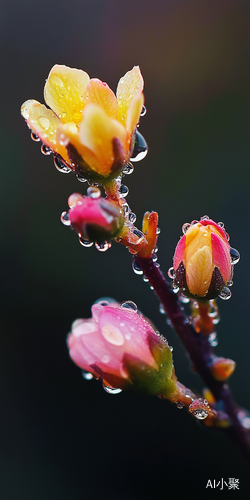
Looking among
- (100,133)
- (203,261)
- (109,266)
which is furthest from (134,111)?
(109,266)

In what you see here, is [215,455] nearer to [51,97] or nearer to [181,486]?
[181,486]

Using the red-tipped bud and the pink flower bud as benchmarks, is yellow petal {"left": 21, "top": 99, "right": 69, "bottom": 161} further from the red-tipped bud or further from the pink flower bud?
the red-tipped bud

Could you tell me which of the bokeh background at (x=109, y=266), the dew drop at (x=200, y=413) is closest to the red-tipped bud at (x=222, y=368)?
the dew drop at (x=200, y=413)

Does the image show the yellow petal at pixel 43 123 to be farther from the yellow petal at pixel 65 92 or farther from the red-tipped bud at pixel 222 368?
the red-tipped bud at pixel 222 368

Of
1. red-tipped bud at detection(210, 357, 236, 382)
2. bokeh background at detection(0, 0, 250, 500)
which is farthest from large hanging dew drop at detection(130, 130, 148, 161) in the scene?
bokeh background at detection(0, 0, 250, 500)

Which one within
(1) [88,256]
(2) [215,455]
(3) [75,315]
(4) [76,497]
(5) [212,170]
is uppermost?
(5) [212,170]

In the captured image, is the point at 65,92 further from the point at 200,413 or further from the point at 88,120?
the point at 200,413

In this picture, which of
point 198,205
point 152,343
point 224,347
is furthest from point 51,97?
point 198,205
